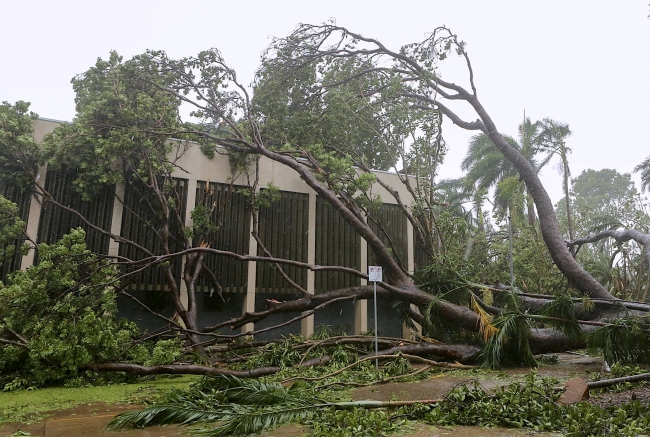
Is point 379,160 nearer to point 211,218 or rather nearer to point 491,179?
point 211,218

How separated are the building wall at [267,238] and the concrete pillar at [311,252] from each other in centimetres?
3

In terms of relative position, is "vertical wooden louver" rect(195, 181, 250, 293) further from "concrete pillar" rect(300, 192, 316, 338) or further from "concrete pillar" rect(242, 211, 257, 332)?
"concrete pillar" rect(300, 192, 316, 338)

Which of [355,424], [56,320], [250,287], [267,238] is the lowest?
[355,424]

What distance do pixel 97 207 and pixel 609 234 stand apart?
36.9 feet

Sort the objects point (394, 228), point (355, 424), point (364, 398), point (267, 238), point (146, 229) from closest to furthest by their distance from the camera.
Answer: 1. point (355, 424)
2. point (364, 398)
3. point (146, 229)
4. point (267, 238)
5. point (394, 228)

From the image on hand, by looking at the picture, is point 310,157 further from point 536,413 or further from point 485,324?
point 536,413

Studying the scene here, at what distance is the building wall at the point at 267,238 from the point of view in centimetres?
1157

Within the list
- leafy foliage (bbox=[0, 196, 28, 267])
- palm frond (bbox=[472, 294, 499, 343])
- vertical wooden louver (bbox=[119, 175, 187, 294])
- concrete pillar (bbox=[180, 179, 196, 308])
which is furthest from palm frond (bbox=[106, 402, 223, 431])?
concrete pillar (bbox=[180, 179, 196, 308])

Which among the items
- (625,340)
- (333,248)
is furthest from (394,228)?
(625,340)

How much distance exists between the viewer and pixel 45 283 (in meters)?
7.06

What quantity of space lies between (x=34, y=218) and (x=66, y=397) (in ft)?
19.2

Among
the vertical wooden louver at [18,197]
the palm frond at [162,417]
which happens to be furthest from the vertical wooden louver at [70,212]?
the palm frond at [162,417]

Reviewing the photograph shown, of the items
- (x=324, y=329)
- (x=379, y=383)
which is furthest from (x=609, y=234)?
(x=379, y=383)

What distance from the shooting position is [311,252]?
41.7 feet
